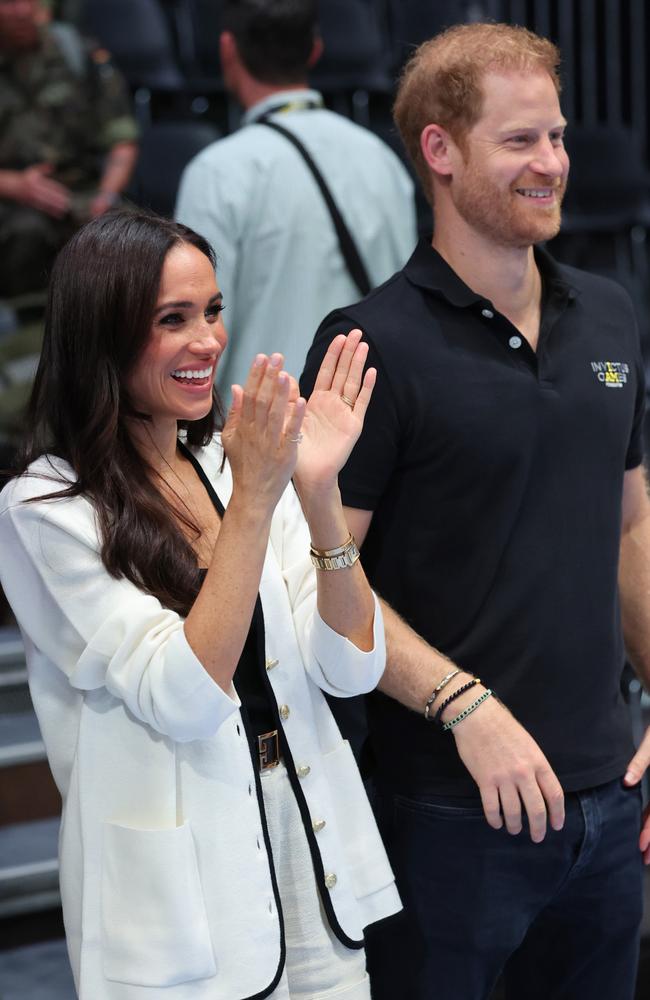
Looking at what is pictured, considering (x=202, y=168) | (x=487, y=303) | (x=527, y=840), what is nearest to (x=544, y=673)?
(x=527, y=840)

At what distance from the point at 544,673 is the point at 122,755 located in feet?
2.09

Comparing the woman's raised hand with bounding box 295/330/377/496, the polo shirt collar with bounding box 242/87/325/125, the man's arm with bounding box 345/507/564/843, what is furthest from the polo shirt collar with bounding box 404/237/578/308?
the polo shirt collar with bounding box 242/87/325/125

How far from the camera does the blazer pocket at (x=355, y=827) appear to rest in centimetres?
170

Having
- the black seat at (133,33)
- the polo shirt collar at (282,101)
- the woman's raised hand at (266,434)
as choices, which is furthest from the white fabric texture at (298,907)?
the black seat at (133,33)

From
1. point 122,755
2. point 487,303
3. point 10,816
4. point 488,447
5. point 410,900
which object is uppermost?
point 487,303

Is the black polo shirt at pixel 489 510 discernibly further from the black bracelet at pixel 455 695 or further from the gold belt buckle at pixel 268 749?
the gold belt buckle at pixel 268 749

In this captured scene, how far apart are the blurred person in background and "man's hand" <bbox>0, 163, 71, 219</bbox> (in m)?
1.36

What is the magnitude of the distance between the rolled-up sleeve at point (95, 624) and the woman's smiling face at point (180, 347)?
0.56 ft

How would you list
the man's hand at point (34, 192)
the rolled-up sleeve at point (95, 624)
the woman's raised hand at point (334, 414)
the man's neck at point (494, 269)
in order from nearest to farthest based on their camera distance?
the rolled-up sleeve at point (95, 624) < the woman's raised hand at point (334, 414) < the man's neck at point (494, 269) < the man's hand at point (34, 192)

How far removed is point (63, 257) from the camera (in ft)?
5.30

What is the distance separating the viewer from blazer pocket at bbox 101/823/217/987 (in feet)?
4.98

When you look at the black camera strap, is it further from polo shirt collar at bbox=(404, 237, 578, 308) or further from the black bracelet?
the black bracelet

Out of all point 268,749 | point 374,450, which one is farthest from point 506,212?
point 268,749

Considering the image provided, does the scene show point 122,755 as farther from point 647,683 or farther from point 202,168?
point 202,168
